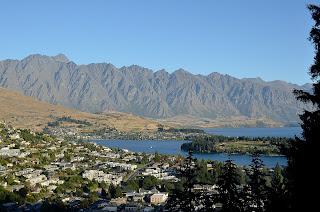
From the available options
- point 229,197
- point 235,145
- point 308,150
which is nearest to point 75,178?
point 229,197

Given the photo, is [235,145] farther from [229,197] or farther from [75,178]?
[229,197]

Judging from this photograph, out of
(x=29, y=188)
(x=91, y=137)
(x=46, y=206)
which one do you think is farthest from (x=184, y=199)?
(x=91, y=137)

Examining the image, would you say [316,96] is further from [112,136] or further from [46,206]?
[112,136]

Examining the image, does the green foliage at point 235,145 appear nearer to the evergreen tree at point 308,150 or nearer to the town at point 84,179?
the town at point 84,179

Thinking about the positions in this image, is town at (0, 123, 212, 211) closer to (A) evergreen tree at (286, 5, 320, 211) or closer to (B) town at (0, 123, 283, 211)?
(B) town at (0, 123, 283, 211)

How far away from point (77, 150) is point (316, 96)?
9588cm

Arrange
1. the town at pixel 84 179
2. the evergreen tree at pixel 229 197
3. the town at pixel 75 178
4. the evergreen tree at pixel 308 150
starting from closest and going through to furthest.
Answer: the evergreen tree at pixel 308 150
the evergreen tree at pixel 229 197
the town at pixel 84 179
the town at pixel 75 178

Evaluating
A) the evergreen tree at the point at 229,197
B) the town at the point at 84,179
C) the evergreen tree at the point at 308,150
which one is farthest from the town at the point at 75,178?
the evergreen tree at the point at 308,150

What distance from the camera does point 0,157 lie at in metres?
72.9

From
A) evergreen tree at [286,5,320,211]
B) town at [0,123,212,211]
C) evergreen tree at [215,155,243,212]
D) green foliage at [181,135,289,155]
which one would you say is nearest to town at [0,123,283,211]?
town at [0,123,212,211]

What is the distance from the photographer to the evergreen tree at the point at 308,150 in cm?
1084

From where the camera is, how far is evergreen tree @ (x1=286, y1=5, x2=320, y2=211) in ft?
35.6

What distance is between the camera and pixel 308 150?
10922 millimetres

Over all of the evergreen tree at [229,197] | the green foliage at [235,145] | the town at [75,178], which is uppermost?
the evergreen tree at [229,197]
